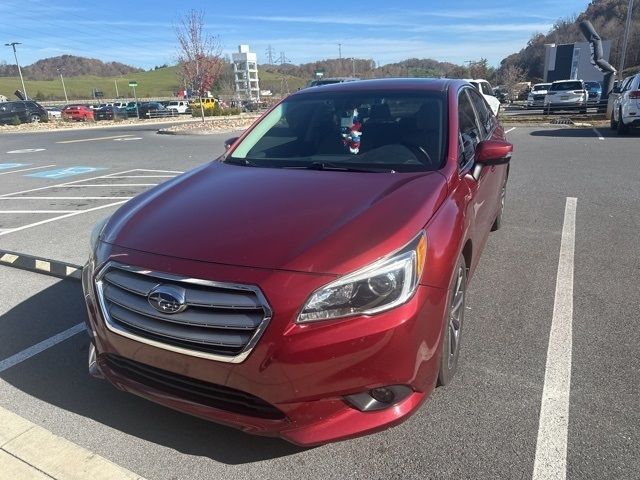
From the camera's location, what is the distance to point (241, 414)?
2.07 m

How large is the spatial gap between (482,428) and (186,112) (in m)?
53.4

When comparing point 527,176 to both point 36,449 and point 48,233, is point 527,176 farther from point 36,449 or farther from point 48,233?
point 36,449

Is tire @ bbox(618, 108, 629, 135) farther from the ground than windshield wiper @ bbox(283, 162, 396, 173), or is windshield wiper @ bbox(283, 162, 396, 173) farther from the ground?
windshield wiper @ bbox(283, 162, 396, 173)

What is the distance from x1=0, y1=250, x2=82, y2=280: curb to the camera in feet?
14.7

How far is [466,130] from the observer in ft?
11.7

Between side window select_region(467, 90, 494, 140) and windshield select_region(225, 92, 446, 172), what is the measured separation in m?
0.89

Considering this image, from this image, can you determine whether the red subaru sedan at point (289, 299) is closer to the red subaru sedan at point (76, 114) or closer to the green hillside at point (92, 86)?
the red subaru sedan at point (76, 114)

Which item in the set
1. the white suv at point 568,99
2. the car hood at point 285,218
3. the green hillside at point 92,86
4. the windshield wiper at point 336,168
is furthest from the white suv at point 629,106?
the green hillside at point 92,86

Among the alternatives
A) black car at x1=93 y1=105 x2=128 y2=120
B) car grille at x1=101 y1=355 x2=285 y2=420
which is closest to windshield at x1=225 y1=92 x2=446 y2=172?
car grille at x1=101 y1=355 x2=285 y2=420

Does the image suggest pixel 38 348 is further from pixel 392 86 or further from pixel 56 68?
pixel 56 68

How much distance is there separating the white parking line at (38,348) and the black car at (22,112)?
3528cm

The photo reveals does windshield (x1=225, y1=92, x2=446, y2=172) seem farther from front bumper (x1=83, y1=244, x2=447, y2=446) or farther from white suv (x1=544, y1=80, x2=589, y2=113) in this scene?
white suv (x1=544, y1=80, x2=589, y2=113)

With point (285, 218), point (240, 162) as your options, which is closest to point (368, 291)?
point (285, 218)

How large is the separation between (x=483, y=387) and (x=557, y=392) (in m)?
0.39
